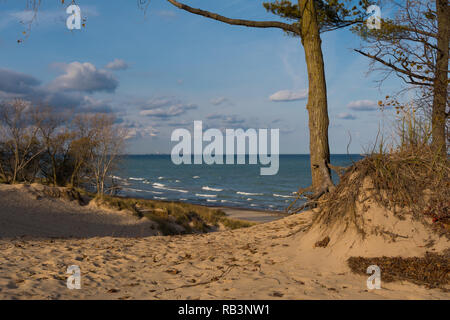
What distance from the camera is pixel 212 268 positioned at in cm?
607

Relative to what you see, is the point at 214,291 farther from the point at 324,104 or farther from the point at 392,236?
the point at 324,104

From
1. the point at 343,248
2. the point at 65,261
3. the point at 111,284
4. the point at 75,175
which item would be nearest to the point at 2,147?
the point at 75,175

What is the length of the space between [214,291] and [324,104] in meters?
5.94

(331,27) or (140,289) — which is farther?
(331,27)

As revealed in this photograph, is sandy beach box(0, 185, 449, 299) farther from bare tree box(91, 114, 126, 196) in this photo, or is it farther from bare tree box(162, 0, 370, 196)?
bare tree box(91, 114, 126, 196)

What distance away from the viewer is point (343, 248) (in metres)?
5.94

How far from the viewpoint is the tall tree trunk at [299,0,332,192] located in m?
9.06

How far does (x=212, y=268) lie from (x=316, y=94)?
523 centimetres

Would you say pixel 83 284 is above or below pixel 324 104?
below

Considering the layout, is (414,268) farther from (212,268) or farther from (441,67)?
(441,67)

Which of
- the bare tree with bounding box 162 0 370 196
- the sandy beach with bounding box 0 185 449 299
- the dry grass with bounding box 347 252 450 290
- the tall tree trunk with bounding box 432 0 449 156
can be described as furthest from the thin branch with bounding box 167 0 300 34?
the dry grass with bounding box 347 252 450 290

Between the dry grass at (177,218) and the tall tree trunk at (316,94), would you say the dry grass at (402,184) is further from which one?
the dry grass at (177,218)

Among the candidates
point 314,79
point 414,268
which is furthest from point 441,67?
point 414,268
